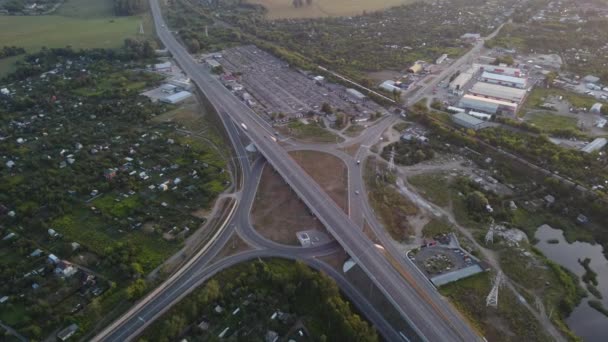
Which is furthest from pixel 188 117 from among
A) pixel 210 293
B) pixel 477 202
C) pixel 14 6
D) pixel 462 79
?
pixel 14 6

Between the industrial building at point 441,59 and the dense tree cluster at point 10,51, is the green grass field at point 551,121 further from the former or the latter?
the dense tree cluster at point 10,51

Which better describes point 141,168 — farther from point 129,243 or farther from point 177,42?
point 177,42

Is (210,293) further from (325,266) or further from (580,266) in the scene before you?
(580,266)

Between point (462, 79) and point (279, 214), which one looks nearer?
point (279, 214)

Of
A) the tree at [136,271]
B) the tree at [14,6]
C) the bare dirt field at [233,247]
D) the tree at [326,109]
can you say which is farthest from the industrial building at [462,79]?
the tree at [14,6]

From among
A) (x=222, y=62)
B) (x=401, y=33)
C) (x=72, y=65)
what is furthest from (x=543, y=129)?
(x=72, y=65)
